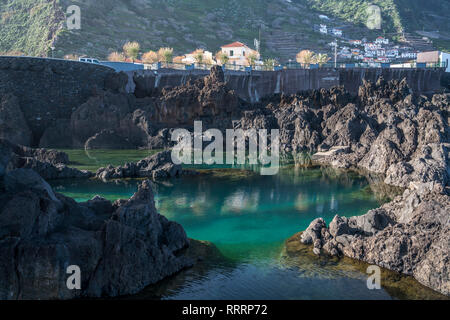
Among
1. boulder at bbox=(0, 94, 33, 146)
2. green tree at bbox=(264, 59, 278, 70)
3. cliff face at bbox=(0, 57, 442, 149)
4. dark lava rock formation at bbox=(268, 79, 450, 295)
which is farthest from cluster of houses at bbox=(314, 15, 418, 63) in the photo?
boulder at bbox=(0, 94, 33, 146)

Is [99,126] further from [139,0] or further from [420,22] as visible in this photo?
[420,22]

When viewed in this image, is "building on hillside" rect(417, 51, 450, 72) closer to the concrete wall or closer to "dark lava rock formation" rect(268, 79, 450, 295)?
the concrete wall

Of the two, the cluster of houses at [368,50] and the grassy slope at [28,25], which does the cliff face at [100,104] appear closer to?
the grassy slope at [28,25]

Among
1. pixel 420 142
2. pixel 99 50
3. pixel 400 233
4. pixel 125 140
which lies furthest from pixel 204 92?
pixel 99 50

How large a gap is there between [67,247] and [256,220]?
11.6 m

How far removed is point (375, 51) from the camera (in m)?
127

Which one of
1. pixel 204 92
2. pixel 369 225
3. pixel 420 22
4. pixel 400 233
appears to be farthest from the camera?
pixel 420 22

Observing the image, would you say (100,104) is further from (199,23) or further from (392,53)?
(392,53)

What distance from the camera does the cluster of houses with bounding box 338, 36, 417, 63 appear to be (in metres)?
118

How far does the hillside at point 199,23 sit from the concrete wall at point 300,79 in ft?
127

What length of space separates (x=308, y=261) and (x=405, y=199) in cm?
616
